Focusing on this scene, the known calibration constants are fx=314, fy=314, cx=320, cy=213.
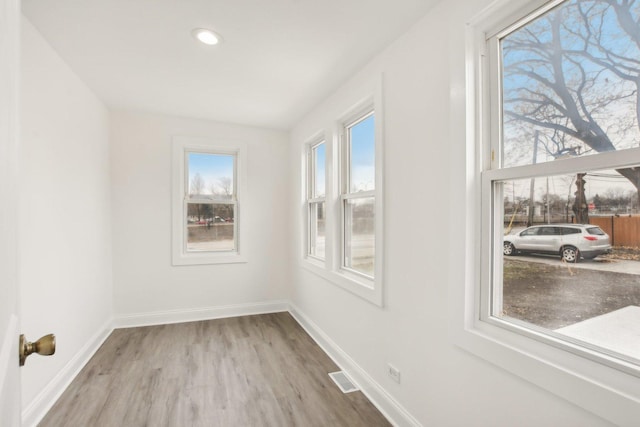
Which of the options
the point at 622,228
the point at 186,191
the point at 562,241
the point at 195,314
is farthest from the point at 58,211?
the point at 622,228

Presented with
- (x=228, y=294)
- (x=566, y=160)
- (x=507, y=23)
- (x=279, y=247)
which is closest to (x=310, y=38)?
(x=507, y=23)

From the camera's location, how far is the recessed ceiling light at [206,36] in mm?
1998

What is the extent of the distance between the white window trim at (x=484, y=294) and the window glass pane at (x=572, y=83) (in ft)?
0.25

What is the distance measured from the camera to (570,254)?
121 centimetres

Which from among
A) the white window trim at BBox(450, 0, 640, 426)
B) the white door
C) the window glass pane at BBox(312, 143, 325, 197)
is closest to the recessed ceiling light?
the white door

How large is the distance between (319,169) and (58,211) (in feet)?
7.72

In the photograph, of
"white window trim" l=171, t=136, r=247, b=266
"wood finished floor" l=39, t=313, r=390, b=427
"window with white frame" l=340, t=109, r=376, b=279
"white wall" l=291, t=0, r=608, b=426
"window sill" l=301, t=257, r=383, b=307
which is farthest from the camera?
"white window trim" l=171, t=136, r=247, b=266

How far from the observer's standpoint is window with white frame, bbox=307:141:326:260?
139 inches

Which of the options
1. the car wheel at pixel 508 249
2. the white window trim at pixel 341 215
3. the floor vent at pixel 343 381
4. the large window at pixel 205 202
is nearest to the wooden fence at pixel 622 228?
the car wheel at pixel 508 249

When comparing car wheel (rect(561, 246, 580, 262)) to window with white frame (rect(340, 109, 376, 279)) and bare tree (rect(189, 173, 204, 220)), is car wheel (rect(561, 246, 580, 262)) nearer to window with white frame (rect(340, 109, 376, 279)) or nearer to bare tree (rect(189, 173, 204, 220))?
window with white frame (rect(340, 109, 376, 279))

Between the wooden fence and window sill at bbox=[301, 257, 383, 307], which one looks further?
window sill at bbox=[301, 257, 383, 307]

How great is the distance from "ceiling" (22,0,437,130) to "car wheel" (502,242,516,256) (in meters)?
1.33

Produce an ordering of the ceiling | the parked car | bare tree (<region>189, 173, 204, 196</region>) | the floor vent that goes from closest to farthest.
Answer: the parked car, the ceiling, the floor vent, bare tree (<region>189, 173, 204, 196</region>)

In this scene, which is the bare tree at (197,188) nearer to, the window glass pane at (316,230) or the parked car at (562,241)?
the window glass pane at (316,230)
